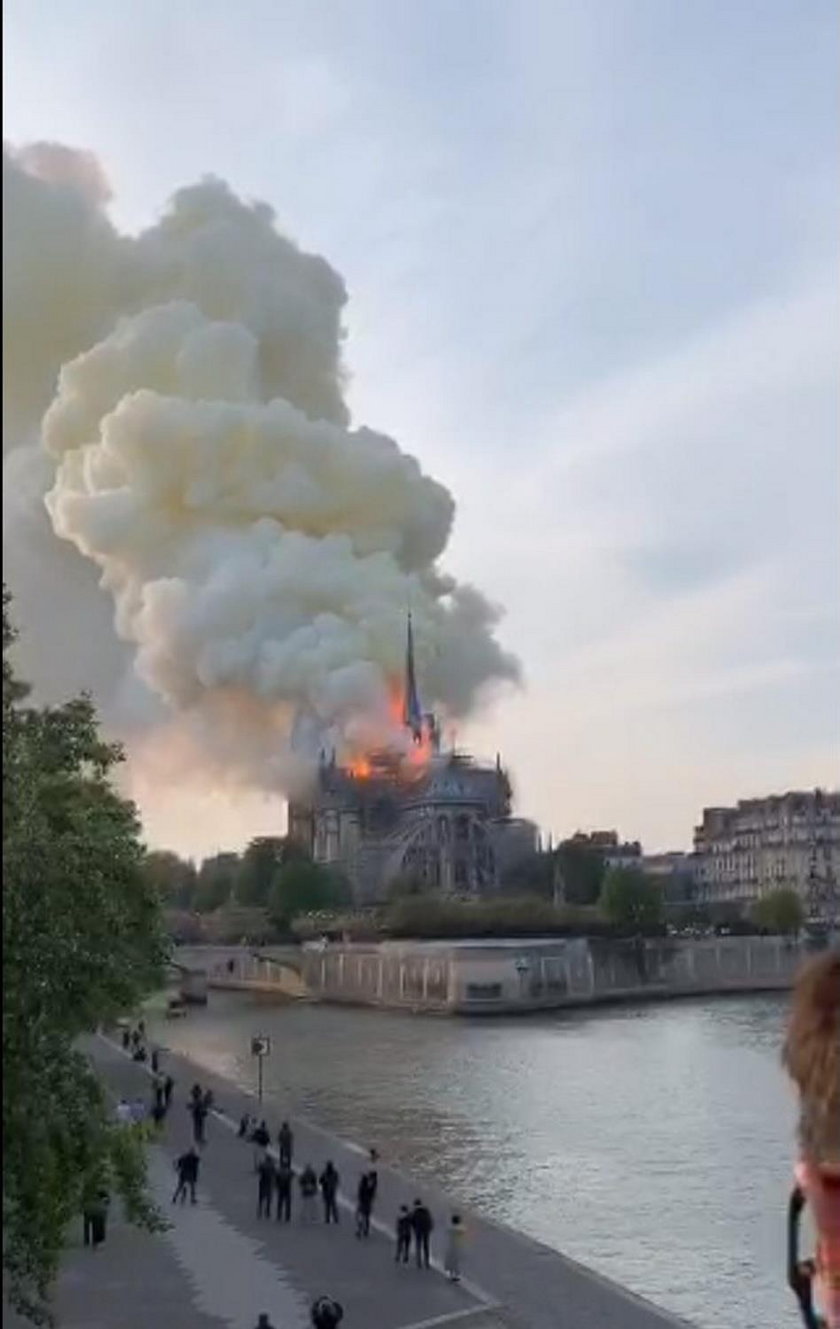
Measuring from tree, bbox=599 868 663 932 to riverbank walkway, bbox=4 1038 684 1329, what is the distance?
5663cm

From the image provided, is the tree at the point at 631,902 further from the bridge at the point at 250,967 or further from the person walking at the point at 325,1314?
the person walking at the point at 325,1314

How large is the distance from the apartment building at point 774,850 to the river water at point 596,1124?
191 ft

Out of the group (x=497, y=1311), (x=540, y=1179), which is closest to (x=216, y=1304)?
(x=497, y=1311)

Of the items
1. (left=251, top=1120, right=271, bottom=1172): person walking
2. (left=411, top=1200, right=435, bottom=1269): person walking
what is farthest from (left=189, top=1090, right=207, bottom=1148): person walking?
(left=411, top=1200, right=435, bottom=1269): person walking

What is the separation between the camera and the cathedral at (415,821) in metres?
95.9

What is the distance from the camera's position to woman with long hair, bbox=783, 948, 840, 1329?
252 centimetres

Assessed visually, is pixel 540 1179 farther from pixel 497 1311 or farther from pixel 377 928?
pixel 377 928

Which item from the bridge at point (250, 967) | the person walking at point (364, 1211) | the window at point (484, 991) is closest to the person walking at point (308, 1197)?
the person walking at point (364, 1211)

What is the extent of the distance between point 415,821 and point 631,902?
985 inches

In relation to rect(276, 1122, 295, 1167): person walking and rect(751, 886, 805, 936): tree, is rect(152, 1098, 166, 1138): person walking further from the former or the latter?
rect(751, 886, 805, 936): tree

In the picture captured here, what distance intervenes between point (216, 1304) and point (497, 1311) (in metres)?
2.05

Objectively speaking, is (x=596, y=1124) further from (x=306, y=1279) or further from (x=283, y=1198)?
(x=306, y=1279)

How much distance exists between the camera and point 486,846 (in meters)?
97.2

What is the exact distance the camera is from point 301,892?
290 feet
